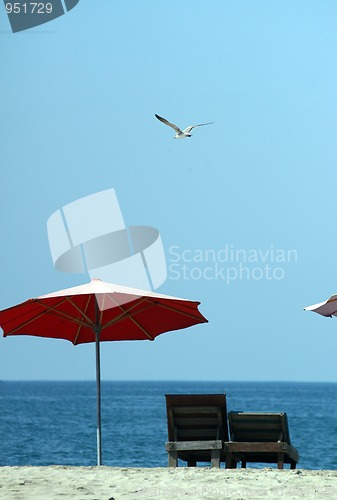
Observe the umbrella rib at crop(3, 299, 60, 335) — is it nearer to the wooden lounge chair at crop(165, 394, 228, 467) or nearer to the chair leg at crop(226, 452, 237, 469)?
the wooden lounge chair at crop(165, 394, 228, 467)

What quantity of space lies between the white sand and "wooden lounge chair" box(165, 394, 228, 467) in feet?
2.13

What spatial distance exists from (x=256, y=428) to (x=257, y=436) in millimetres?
83

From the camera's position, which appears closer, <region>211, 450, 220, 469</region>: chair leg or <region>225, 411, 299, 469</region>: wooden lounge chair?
<region>211, 450, 220, 469</region>: chair leg

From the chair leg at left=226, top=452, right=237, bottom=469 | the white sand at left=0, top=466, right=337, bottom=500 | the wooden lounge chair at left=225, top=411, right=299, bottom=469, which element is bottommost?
the white sand at left=0, top=466, right=337, bottom=500

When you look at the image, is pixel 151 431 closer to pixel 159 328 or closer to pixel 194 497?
pixel 159 328

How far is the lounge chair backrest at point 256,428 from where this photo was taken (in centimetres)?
1041

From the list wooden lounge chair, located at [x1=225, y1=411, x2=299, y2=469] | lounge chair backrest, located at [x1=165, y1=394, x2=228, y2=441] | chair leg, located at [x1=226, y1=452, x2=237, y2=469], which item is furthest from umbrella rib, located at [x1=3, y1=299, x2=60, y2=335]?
chair leg, located at [x1=226, y1=452, x2=237, y2=469]

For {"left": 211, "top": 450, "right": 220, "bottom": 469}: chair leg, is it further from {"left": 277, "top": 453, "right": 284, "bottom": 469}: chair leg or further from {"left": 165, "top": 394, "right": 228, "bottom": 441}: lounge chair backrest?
{"left": 277, "top": 453, "right": 284, "bottom": 469}: chair leg

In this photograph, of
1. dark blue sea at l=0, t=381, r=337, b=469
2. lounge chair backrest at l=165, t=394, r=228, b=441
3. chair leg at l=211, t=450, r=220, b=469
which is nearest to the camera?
chair leg at l=211, t=450, r=220, b=469

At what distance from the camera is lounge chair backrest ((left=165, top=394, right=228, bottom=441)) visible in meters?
10.4

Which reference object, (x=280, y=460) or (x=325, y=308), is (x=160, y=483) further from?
(x=325, y=308)

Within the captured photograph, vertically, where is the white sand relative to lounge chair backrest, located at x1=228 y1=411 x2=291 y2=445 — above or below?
below

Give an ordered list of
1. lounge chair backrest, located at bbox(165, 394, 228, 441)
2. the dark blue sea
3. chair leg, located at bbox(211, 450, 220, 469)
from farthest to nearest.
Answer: the dark blue sea → lounge chair backrest, located at bbox(165, 394, 228, 441) → chair leg, located at bbox(211, 450, 220, 469)

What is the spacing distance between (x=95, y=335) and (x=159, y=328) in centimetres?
73
